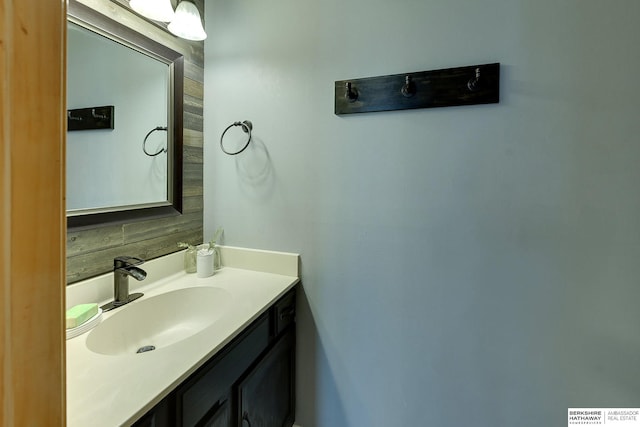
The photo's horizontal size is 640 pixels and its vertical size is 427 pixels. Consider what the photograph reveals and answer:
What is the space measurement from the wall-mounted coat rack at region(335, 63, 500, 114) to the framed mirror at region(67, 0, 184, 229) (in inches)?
32.8

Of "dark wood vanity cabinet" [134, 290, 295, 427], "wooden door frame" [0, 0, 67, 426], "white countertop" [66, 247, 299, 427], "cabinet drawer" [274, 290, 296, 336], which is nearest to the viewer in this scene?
"wooden door frame" [0, 0, 67, 426]

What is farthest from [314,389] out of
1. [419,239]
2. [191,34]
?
[191,34]

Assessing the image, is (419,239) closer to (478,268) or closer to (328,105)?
(478,268)

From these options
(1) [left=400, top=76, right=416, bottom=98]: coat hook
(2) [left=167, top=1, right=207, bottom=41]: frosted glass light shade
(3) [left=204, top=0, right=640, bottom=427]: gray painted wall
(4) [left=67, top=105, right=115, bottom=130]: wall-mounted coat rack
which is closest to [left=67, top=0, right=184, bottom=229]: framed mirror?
(4) [left=67, top=105, right=115, bottom=130]: wall-mounted coat rack

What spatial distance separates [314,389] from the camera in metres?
1.43

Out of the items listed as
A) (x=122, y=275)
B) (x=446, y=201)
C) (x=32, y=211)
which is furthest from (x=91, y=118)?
(x=446, y=201)

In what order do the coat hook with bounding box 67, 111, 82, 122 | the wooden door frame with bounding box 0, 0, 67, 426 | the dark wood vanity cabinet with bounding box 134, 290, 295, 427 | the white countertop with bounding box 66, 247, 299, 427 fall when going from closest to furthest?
the wooden door frame with bounding box 0, 0, 67, 426
the white countertop with bounding box 66, 247, 299, 427
the dark wood vanity cabinet with bounding box 134, 290, 295, 427
the coat hook with bounding box 67, 111, 82, 122

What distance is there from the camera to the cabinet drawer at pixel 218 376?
2.53ft

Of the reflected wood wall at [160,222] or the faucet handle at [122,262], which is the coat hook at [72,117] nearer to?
the reflected wood wall at [160,222]

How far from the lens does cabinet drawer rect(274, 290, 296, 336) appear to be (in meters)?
1.25

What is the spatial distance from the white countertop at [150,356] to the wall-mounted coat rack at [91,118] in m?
0.57

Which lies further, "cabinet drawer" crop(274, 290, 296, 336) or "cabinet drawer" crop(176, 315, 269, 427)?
"cabinet drawer" crop(274, 290, 296, 336)

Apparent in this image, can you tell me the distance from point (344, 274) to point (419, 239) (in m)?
0.38

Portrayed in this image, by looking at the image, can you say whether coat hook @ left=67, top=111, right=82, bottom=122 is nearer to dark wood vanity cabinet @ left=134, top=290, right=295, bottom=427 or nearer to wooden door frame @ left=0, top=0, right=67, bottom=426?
wooden door frame @ left=0, top=0, right=67, bottom=426
